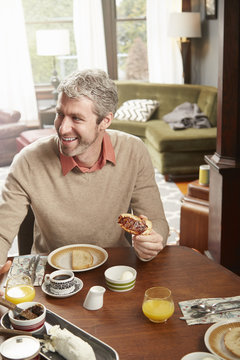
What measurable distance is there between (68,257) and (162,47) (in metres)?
5.83

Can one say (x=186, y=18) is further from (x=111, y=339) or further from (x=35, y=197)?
(x=111, y=339)

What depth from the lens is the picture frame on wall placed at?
5.78 metres

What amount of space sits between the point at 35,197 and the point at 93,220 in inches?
10.0

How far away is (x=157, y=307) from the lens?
1289mm

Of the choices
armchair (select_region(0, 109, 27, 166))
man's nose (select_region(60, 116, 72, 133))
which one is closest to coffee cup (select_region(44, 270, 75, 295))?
man's nose (select_region(60, 116, 72, 133))

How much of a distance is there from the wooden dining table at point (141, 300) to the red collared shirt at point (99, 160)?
364 millimetres

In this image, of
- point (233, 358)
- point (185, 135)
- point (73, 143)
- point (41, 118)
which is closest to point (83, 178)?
point (73, 143)

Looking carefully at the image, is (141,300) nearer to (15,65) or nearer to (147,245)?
(147,245)

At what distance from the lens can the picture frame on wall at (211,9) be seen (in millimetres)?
5783

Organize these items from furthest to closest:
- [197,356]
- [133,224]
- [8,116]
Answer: [8,116] < [133,224] < [197,356]

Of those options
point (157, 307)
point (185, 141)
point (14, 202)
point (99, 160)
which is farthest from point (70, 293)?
point (185, 141)

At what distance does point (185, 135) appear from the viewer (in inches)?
195

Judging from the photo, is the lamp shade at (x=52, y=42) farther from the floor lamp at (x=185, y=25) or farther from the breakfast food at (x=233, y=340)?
the breakfast food at (x=233, y=340)

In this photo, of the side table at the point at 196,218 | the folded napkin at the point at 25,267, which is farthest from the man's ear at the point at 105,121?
the side table at the point at 196,218
